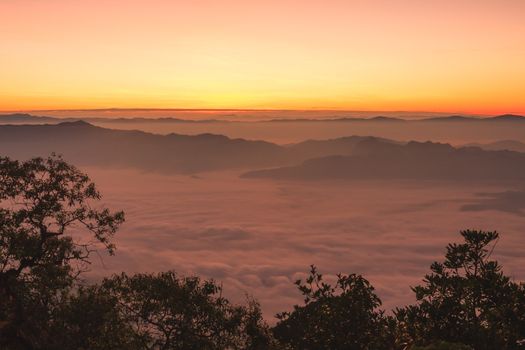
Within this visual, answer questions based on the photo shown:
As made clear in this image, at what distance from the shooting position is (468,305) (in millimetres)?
17438

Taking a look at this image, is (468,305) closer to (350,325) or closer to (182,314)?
(350,325)

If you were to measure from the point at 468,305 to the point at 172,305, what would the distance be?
519 inches

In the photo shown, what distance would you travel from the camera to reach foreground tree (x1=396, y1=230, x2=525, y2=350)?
55.3ft

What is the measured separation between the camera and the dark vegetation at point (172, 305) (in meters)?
17.9

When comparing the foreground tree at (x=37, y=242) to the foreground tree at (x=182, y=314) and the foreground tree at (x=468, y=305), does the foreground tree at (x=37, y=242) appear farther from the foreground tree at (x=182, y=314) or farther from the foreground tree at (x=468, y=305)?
the foreground tree at (x=468, y=305)

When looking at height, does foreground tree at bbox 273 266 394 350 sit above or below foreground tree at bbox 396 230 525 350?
below

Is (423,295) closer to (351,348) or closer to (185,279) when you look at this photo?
(351,348)

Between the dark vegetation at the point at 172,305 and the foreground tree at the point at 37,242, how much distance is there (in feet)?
0.17

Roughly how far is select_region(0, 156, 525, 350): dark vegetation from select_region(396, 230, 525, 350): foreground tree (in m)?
0.04

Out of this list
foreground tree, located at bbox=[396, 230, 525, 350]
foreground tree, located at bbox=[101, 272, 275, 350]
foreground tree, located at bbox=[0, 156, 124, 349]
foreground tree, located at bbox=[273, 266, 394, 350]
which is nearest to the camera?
foreground tree, located at bbox=[396, 230, 525, 350]

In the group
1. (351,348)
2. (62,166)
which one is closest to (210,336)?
(351,348)

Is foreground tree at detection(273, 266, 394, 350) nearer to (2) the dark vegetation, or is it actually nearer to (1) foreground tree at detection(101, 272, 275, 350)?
(2) the dark vegetation

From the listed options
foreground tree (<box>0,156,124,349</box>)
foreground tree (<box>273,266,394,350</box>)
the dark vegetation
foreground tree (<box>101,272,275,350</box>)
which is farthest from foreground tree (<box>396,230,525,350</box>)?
foreground tree (<box>0,156,124,349</box>)

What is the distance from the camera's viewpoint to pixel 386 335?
20219 millimetres
